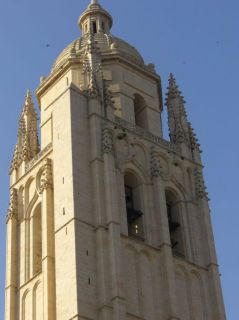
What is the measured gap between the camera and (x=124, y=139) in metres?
42.9

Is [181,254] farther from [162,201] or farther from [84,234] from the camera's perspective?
[84,234]

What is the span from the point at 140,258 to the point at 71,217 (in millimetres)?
3330

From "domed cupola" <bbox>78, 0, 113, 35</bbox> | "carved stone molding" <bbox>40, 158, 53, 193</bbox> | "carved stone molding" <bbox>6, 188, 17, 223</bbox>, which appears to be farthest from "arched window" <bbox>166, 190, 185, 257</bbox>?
"domed cupola" <bbox>78, 0, 113, 35</bbox>

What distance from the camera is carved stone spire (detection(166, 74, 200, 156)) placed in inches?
1816

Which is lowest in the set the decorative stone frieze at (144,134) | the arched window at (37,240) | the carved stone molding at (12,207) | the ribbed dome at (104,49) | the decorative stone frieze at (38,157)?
the arched window at (37,240)

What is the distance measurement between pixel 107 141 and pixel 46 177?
295 cm

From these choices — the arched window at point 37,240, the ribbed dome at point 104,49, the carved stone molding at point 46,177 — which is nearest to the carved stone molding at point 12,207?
the arched window at point 37,240

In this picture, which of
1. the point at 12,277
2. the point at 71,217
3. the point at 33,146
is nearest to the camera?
the point at 71,217

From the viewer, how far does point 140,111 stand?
47.0 meters

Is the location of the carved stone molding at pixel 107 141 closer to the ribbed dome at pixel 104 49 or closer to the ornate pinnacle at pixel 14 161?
the ornate pinnacle at pixel 14 161

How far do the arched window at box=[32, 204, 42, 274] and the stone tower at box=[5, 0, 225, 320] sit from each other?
0.05 metres

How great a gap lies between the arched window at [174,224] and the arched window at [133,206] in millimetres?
1740

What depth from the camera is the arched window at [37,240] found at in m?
40.8

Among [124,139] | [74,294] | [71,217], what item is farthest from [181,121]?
[74,294]
